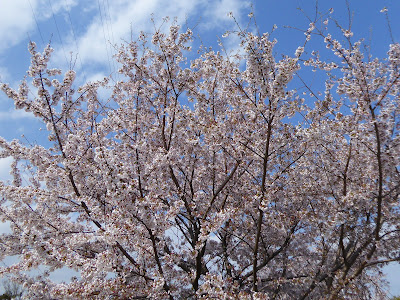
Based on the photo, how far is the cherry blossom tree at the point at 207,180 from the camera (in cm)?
692

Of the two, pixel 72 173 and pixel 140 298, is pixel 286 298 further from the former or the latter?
pixel 72 173

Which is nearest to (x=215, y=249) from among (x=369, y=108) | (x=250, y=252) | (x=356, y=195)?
(x=250, y=252)

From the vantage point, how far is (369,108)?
284 inches

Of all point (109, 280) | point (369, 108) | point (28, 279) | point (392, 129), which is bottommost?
point (109, 280)

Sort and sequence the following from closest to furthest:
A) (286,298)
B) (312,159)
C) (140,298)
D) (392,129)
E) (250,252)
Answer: (392,129) → (140,298) → (312,159) → (250,252) → (286,298)

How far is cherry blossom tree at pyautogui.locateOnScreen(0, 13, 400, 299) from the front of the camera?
273 inches

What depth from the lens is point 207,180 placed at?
35.3 feet

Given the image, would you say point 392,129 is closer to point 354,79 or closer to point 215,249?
point 354,79

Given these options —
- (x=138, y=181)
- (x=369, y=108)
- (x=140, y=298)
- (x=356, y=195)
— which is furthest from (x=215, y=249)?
(x=369, y=108)

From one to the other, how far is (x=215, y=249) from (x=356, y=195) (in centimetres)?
528

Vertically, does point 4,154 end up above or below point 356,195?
above

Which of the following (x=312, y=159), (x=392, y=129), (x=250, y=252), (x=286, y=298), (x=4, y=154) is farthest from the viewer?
(x=286, y=298)

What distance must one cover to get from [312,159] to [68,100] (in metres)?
6.99

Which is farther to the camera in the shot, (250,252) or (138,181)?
(250,252)
